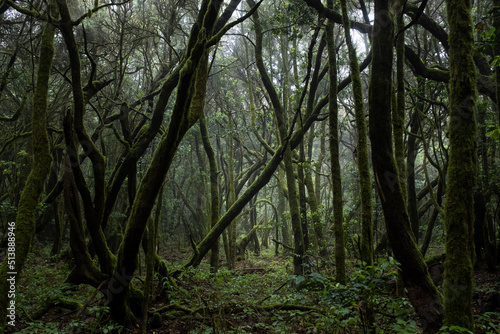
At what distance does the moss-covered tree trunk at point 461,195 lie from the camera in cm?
260

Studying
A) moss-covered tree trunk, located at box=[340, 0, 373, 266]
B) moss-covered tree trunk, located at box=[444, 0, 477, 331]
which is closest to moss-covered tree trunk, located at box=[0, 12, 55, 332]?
moss-covered tree trunk, located at box=[340, 0, 373, 266]

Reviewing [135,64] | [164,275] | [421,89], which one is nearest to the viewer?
[164,275]

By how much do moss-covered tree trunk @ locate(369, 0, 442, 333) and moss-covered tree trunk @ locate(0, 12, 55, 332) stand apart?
13.9ft

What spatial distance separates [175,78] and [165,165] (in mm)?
2955

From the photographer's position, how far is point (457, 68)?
108 inches

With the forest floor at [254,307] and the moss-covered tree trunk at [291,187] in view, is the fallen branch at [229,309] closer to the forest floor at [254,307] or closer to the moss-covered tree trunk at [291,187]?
the forest floor at [254,307]

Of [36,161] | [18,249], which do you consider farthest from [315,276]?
[36,161]

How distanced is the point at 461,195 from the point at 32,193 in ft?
15.7

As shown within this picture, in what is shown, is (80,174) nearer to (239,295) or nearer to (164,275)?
(164,275)

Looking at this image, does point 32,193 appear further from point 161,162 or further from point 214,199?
point 214,199

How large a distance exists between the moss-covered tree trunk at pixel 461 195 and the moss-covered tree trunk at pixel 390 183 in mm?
933

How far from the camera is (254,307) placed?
5.40 meters

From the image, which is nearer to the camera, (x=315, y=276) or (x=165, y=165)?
(x=315, y=276)

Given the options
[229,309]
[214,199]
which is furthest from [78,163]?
[214,199]
